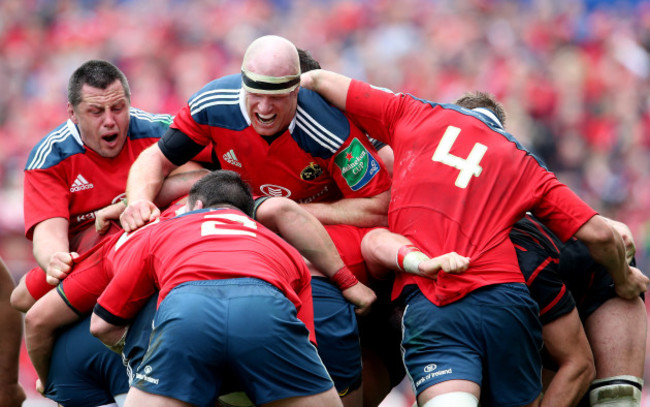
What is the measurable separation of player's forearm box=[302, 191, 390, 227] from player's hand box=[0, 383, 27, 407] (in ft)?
7.99

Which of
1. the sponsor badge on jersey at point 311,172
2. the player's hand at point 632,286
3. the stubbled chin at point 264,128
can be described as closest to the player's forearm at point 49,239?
the stubbled chin at point 264,128

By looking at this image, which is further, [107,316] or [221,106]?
[221,106]

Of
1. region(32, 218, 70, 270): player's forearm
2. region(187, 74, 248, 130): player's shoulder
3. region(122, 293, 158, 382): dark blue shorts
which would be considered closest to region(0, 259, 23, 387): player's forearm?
region(32, 218, 70, 270): player's forearm

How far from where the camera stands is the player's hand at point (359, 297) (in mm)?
5188

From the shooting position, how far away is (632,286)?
5.39 metres

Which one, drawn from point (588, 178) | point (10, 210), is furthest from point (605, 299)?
point (10, 210)

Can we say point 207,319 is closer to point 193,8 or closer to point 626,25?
point 626,25

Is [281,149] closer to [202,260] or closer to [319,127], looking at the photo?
[319,127]

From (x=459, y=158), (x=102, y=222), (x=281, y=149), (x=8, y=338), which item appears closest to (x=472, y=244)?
(x=459, y=158)

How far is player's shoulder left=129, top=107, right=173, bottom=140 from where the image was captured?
A: 241 inches

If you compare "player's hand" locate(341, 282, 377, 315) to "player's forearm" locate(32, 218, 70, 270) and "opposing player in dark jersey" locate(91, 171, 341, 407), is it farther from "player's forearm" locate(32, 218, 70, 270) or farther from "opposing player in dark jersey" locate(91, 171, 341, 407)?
"player's forearm" locate(32, 218, 70, 270)

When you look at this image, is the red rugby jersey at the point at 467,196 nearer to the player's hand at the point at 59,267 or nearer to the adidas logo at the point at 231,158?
the adidas logo at the point at 231,158

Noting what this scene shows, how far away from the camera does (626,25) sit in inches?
502

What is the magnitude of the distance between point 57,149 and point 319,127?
5.56ft
